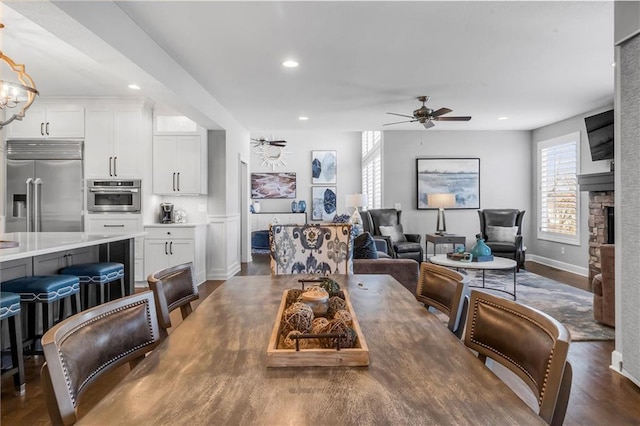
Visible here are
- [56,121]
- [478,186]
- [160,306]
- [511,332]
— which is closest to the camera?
[511,332]

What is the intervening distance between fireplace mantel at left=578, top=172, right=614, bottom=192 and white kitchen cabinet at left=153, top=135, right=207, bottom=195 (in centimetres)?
564

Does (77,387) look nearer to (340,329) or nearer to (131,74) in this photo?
(340,329)

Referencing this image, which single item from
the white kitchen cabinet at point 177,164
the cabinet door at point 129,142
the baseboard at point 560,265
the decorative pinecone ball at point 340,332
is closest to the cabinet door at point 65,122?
the cabinet door at point 129,142

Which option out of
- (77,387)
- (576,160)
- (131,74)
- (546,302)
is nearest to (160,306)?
(77,387)

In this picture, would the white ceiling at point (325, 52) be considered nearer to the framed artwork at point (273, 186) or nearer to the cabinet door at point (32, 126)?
the cabinet door at point (32, 126)

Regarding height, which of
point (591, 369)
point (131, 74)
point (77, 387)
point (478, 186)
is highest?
point (131, 74)

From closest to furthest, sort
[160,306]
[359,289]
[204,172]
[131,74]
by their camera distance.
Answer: [160,306], [359,289], [131,74], [204,172]

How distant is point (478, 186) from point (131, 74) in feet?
21.0

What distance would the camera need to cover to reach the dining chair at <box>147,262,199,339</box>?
134cm

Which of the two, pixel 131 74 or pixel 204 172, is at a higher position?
pixel 131 74

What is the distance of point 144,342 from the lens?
1.13 metres

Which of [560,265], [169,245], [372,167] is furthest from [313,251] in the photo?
[372,167]

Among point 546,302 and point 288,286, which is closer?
point 288,286

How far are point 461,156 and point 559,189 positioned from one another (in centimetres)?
179
